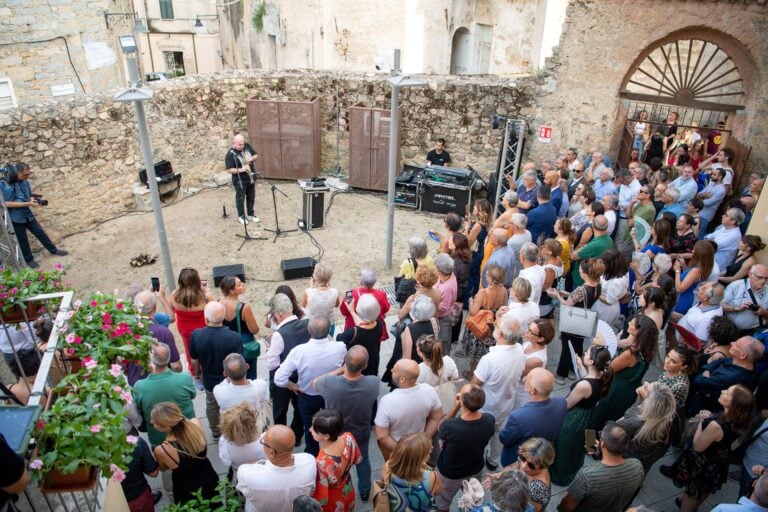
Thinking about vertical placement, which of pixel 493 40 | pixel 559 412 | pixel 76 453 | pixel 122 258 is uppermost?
pixel 493 40

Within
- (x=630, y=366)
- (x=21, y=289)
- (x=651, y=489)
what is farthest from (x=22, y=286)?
(x=651, y=489)

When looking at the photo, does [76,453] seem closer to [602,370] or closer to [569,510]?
[569,510]

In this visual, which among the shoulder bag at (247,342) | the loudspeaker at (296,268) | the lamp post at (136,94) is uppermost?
the lamp post at (136,94)

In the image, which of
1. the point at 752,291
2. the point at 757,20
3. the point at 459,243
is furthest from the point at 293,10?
the point at 752,291

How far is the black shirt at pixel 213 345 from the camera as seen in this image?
454 centimetres

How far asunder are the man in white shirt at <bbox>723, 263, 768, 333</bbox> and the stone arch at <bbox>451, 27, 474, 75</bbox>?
15.7 metres

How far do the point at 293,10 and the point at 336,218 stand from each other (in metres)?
9.44

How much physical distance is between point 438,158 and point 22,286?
8.93 m

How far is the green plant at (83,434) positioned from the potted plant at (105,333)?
0.66 metres

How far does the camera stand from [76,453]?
8.01 ft

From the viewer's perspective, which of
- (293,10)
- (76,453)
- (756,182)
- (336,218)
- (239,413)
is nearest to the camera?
(76,453)

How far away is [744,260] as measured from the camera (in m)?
6.27

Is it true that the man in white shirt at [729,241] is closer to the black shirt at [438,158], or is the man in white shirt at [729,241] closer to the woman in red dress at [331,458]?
the woman in red dress at [331,458]

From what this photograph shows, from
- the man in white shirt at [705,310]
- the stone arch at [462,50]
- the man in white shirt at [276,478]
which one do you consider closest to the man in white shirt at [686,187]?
the man in white shirt at [705,310]
